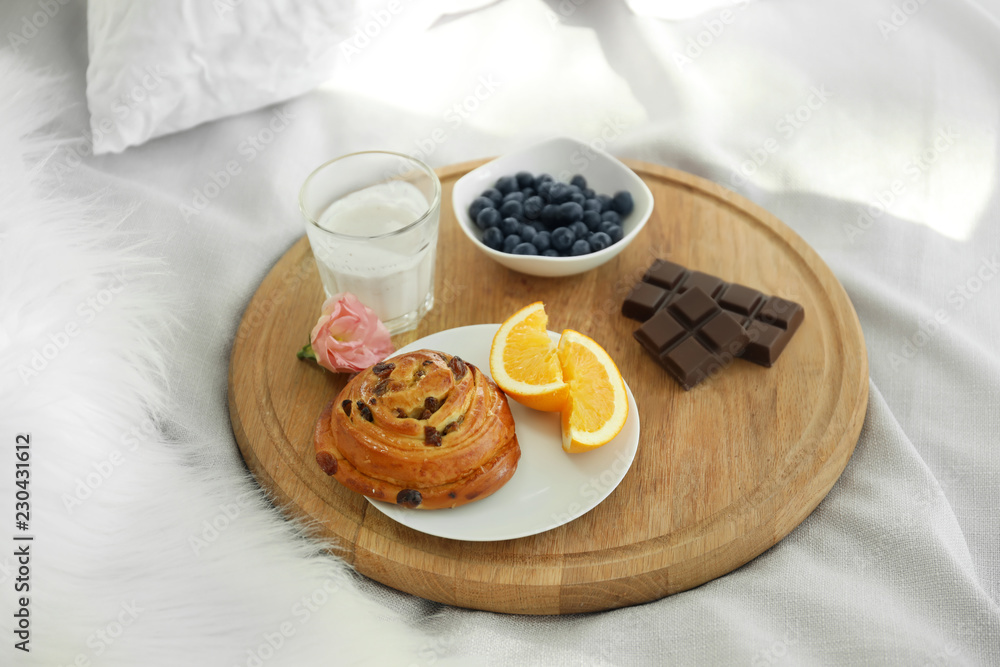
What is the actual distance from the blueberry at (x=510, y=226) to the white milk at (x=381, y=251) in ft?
0.62

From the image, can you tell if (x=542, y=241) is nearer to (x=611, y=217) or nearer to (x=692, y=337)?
(x=611, y=217)

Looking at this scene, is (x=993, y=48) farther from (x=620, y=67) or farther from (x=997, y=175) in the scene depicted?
(x=620, y=67)

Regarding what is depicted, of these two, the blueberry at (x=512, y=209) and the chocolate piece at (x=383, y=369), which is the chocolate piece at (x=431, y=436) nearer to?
the chocolate piece at (x=383, y=369)

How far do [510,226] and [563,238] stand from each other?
0.12 metres

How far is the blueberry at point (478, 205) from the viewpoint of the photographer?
5.61 feet

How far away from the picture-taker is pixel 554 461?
4.29 ft

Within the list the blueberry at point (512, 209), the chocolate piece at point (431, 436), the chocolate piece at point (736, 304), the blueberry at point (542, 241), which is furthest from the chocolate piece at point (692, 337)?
the chocolate piece at point (431, 436)

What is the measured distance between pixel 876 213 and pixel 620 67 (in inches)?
32.1

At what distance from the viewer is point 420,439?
3.92 feet

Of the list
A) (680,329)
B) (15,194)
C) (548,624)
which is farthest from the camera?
(680,329)

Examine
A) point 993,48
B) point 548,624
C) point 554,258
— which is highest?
point 993,48

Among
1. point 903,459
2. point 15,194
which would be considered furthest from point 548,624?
point 15,194

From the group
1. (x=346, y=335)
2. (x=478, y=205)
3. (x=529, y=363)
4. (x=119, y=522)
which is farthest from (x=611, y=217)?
(x=119, y=522)

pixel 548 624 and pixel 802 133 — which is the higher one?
pixel 802 133
